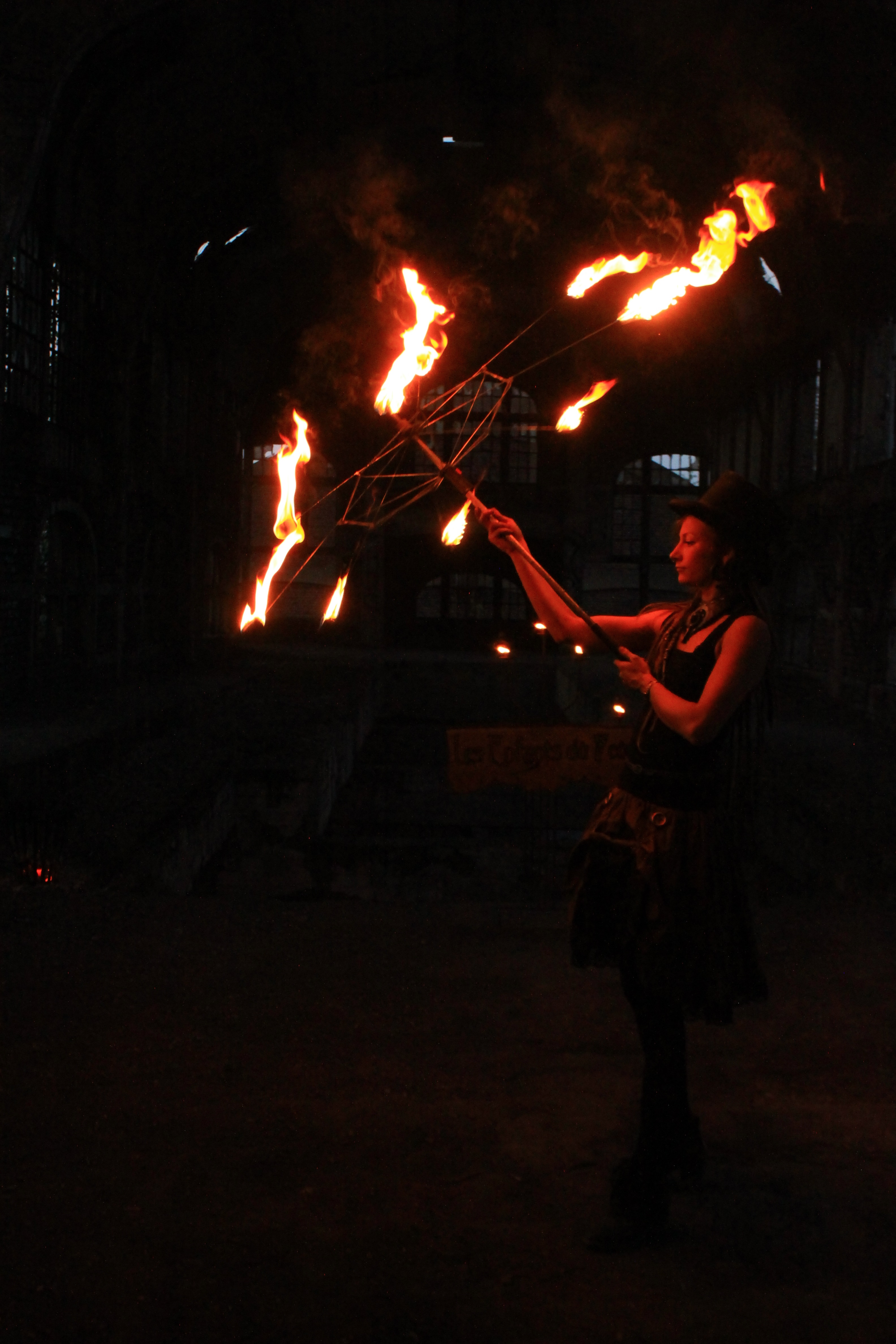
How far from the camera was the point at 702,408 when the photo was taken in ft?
92.6

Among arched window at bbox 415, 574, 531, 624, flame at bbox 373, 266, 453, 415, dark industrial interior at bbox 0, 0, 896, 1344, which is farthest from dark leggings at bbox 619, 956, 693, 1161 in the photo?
arched window at bbox 415, 574, 531, 624

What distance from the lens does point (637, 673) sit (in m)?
2.81

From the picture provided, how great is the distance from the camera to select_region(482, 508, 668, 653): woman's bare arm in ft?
10.6

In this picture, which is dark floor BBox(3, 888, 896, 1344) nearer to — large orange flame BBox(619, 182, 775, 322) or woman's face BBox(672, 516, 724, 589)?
woman's face BBox(672, 516, 724, 589)

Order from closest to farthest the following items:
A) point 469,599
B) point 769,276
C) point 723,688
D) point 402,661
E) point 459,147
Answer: point 723,688 → point 459,147 → point 769,276 → point 402,661 → point 469,599

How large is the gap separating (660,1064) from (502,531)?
1534 mm

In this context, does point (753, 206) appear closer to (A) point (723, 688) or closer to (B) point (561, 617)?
(B) point (561, 617)

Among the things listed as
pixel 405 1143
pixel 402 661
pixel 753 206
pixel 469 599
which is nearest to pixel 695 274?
pixel 753 206

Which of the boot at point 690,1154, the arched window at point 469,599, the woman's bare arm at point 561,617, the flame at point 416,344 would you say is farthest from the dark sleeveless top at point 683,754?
the arched window at point 469,599

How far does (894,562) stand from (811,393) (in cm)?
571

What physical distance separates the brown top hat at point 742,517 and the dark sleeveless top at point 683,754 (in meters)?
0.17

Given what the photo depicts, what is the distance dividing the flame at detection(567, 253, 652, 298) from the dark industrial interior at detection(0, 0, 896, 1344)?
1.01 meters

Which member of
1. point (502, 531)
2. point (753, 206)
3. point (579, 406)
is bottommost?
point (502, 531)

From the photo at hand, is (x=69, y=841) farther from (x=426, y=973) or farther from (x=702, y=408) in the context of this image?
(x=702, y=408)
